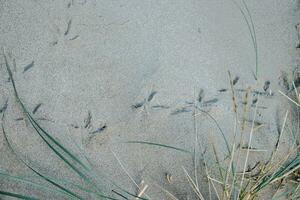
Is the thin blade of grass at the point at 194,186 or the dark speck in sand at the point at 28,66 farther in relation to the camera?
the dark speck in sand at the point at 28,66

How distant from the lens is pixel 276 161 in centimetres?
160

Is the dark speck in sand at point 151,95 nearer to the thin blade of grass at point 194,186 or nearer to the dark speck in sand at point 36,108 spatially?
the thin blade of grass at point 194,186

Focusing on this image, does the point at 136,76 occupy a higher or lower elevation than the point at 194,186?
higher

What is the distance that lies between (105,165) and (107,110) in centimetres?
22

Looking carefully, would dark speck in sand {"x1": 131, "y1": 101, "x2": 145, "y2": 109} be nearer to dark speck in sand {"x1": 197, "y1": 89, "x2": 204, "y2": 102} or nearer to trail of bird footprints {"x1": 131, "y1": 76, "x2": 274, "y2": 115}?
trail of bird footprints {"x1": 131, "y1": 76, "x2": 274, "y2": 115}

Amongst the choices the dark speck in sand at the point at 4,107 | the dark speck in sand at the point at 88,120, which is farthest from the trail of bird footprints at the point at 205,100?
the dark speck in sand at the point at 4,107

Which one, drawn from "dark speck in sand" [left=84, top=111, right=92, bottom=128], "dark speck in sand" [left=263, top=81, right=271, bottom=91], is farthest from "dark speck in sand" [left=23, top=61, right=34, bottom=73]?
"dark speck in sand" [left=263, top=81, right=271, bottom=91]

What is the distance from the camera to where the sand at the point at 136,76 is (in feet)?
5.07

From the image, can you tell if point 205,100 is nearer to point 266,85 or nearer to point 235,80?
point 235,80

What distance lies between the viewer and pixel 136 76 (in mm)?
1666

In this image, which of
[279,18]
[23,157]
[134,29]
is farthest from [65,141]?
[279,18]

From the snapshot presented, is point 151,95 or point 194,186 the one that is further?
point 151,95

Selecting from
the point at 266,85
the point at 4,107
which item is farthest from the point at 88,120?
the point at 266,85

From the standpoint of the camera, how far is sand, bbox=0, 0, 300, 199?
1.55 meters
